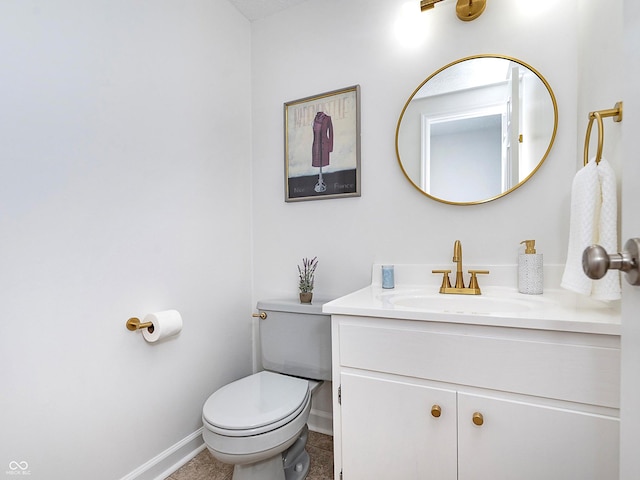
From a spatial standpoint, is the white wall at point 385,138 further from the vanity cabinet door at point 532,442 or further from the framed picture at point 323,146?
the vanity cabinet door at point 532,442

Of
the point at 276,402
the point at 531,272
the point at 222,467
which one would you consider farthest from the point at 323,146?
the point at 222,467

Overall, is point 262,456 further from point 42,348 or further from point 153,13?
point 153,13

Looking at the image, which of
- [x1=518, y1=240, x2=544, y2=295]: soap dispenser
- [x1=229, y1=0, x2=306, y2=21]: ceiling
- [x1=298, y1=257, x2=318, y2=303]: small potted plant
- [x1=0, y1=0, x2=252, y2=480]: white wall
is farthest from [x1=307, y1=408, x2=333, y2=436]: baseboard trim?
[x1=229, y1=0, x2=306, y2=21]: ceiling

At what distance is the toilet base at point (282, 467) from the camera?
118cm

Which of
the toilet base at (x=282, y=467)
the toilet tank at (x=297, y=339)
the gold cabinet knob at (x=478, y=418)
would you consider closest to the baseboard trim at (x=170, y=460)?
the toilet base at (x=282, y=467)

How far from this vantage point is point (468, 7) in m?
1.33

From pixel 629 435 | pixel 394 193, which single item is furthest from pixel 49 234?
pixel 629 435

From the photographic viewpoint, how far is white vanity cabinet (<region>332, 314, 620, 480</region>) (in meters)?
0.79

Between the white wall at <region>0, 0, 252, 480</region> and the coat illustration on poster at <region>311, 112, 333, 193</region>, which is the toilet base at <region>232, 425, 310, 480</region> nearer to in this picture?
the white wall at <region>0, 0, 252, 480</region>

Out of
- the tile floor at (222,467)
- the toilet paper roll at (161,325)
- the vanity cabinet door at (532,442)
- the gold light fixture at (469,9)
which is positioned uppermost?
the gold light fixture at (469,9)

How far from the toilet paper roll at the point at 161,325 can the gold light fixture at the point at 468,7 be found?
171cm

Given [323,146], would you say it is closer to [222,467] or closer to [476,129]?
[476,129]

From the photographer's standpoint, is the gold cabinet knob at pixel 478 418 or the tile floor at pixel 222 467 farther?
the tile floor at pixel 222 467

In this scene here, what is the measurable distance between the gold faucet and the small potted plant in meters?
0.61
